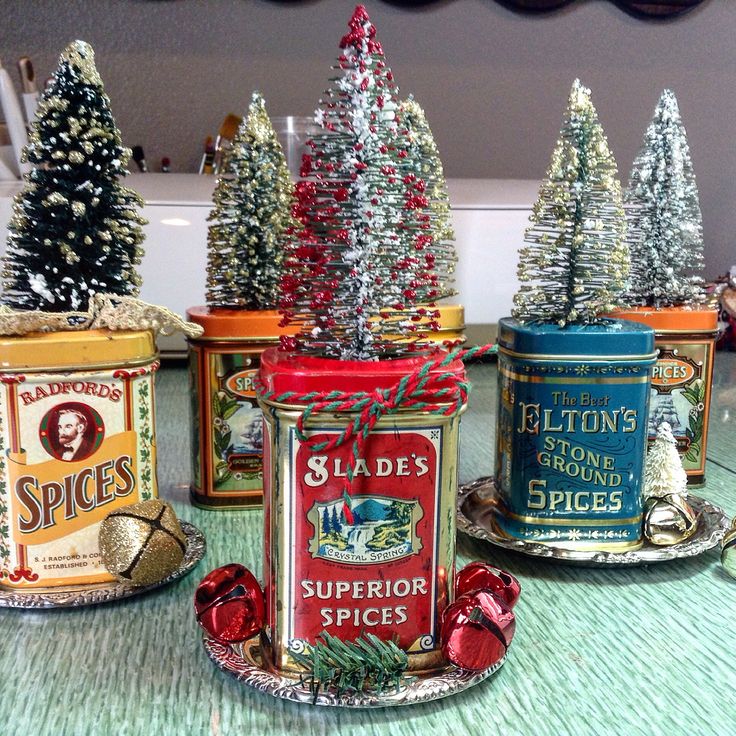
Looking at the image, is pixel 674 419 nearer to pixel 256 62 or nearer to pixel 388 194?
pixel 388 194

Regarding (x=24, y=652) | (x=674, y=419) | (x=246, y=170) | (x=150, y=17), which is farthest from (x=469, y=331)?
(x=24, y=652)

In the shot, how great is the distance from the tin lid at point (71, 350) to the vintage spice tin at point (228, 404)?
21 centimetres

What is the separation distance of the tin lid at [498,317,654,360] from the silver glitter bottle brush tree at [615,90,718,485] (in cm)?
24

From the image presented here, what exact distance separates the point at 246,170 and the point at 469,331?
42.2 inches

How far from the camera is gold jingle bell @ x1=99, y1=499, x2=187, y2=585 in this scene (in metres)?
0.69

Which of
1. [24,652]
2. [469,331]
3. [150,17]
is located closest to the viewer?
[24,652]

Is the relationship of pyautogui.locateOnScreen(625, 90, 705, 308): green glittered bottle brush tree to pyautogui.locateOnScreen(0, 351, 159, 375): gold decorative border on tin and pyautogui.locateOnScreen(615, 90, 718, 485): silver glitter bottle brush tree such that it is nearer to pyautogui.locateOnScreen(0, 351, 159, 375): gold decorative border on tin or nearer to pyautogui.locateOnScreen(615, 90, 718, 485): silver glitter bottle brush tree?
pyautogui.locateOnScreen(615, 90, 718, 485): silver glitter bottle brush tree

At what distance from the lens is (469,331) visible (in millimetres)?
1935

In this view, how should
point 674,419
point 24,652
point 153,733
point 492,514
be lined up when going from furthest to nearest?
point 674,419, point 492,514, point 24,652, point 153,733

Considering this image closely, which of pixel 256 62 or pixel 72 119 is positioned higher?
pixel 256 62

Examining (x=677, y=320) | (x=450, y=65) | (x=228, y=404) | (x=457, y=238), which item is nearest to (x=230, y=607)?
(x=228, y=404)

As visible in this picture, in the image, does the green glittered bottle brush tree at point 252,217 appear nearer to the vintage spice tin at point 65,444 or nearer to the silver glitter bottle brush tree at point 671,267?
the vintage spice tin at point 65,444

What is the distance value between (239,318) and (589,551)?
46 centimetres

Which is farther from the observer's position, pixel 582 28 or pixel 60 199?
pixel 582 28
